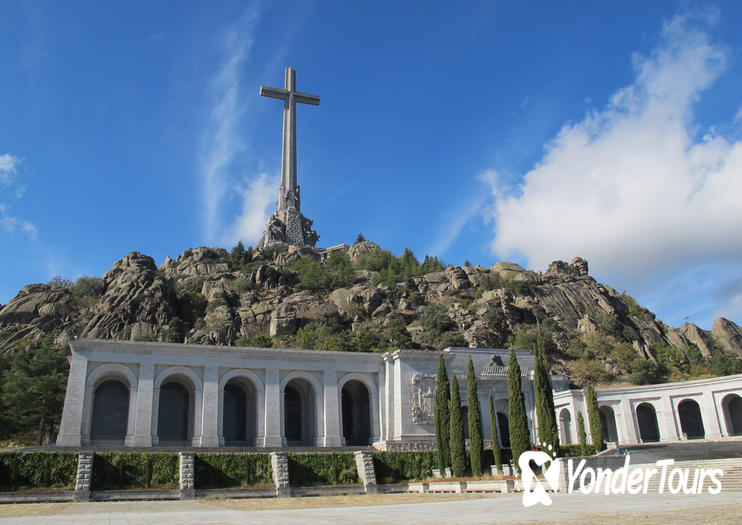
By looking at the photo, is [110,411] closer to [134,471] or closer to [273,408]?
[273,408]

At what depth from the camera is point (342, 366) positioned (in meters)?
38.2

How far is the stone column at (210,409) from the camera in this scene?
33884 mm

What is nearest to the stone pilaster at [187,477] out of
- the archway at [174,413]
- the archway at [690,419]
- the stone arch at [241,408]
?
the stone arch at [241,408]

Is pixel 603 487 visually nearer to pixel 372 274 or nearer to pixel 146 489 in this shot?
pixel 146 489

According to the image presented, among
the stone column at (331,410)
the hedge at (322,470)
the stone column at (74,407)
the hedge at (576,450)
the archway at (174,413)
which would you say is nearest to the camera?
the hedge at (322,470)

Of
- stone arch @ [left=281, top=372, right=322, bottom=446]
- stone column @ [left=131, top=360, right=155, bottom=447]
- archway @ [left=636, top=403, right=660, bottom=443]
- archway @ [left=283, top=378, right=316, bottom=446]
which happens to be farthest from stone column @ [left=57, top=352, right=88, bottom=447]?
archway @ [left=636, top=403, right=660, bottom=443]

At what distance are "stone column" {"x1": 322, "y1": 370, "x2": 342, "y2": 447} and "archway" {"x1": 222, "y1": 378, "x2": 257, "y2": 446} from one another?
4585 millimetres

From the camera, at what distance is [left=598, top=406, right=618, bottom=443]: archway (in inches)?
1823

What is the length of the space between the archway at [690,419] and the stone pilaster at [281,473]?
32097mm

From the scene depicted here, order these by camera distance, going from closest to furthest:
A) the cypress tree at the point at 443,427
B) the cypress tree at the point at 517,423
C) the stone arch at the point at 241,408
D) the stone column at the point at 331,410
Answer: the cypress tree at the point at 517,423 < the cypress tree at the point at 443,427 < the stone arch at the point at 241,408 < the stone column at the point at 331,410

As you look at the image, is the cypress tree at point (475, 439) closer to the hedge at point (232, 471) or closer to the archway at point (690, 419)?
the hedge at point (232, 471)

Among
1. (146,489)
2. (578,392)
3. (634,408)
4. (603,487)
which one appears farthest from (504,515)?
(634,408)

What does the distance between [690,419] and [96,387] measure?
42295 millimetres

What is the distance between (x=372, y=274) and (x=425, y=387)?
5468 centimetres
